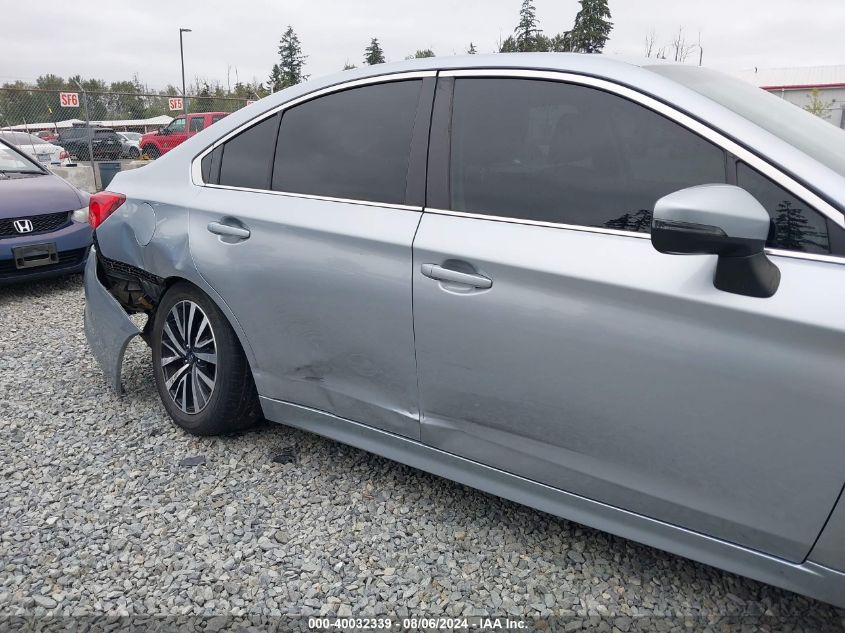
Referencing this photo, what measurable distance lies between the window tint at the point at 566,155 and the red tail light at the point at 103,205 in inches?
73.5

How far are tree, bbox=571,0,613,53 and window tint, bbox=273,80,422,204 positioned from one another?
2202 inches

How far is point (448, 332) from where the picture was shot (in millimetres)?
2111

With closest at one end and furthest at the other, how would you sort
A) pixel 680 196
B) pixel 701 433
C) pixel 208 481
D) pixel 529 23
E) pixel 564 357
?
pixel 680 196
pixel 701 433
pixel 564 357
pixel 208 481
pixel 529 23

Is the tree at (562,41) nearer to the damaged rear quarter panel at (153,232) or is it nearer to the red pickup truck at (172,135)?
the red pickup truck at (172,135)

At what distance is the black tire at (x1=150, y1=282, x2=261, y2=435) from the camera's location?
284cm

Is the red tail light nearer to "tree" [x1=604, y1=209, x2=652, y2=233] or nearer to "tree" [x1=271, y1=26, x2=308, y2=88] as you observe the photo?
"tree" [x1=604, y1=209, x2=652, y2=233]

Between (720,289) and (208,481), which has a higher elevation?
(720,289)

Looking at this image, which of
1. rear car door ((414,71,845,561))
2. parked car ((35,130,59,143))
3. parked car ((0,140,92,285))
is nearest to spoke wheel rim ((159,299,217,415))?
rear car door ((414,71,845,561))

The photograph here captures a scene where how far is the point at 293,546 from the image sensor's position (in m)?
2.37

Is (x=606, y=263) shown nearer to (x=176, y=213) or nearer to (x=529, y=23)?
(x=176, y=213)

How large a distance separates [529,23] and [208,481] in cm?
6531

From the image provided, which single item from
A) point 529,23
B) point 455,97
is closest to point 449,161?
point 455,97

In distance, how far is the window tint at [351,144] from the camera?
2.35 metres

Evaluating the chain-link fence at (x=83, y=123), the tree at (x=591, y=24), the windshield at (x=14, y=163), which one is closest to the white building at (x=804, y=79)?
the tree at (x=591, y=24)
